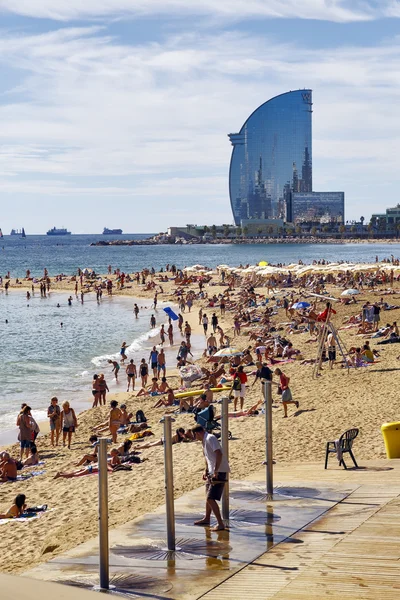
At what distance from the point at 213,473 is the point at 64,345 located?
89.4 ft

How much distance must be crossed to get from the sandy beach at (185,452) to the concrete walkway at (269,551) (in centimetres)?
94

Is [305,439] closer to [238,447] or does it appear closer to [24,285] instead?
[238,447]

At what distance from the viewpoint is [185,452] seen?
1327 cm

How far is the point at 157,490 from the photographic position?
10727 millimetres

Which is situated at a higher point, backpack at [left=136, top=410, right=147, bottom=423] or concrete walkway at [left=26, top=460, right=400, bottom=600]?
concrete walkway at [left=26, top=460, right=400, bottom=600]

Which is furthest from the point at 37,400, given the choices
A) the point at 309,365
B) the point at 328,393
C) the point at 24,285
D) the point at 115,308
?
the point at 24,285

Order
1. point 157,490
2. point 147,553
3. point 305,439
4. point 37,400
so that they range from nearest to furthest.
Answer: point 147,553
point 157,490
point 305,439
point 37,400

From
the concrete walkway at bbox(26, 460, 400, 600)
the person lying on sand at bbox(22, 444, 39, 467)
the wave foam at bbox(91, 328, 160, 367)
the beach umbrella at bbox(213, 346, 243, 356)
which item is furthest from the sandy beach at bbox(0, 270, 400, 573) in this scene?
the wave foam at bbox(91, 328, 160, 367)

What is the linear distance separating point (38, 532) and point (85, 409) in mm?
10952

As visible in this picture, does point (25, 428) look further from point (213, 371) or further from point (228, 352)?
point (228, 352)

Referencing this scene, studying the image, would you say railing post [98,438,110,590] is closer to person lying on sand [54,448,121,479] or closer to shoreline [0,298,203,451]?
person lying on sand [54,448,121,479]

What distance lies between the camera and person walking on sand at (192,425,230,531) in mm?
7828

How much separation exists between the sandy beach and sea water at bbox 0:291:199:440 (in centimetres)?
298

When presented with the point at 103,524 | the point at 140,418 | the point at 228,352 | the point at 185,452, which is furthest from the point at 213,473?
the point at 228,352
